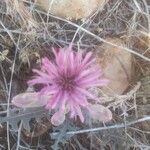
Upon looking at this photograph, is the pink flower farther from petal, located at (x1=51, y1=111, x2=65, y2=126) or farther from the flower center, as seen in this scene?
petal, located at (x1=51, y1=111, x2=65, y2=126)

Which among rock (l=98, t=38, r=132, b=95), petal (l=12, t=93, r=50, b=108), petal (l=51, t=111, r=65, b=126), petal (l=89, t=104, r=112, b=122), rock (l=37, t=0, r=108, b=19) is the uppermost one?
rock (l=37, t=0, r=108, b=19)

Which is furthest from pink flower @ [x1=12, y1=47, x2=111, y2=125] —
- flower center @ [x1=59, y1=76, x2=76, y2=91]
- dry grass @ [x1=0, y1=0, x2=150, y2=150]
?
dry grass @ [x1=0, y1=0, x2=150, y2=150]

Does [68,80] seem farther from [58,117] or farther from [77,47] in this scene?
[77,47]

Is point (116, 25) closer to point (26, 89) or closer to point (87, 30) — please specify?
point (87, 30)

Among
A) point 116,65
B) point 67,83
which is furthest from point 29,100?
point 116,65

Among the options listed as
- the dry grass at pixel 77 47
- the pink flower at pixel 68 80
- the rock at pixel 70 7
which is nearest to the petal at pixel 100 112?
the dry grass at pixel 77 47
